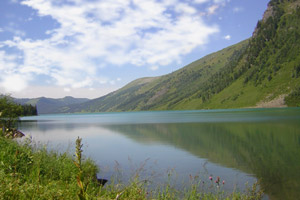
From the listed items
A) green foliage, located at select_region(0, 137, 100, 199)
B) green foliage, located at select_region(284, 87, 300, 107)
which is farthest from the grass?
green foliage, located at select_region(284, 87, 300, 107)

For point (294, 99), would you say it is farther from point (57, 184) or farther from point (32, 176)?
point (32, 176)

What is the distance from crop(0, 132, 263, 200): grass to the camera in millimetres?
6245

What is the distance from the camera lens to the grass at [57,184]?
6245 millimetres

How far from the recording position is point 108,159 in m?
26.9

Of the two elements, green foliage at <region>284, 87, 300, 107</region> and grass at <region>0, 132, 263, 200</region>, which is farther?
green foliage at <region>284, 87, 300, 107</region>

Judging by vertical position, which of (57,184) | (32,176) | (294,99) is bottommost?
(57,184)

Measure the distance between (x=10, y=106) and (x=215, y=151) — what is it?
38397 millimetres

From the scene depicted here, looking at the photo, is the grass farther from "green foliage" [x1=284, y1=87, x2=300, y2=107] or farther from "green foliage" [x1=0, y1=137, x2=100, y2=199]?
"green foliage" [x1=284, y1=87, x2=300, y2=107]

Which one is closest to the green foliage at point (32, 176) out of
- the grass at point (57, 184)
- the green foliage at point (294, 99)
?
the grass at point (57, 184)

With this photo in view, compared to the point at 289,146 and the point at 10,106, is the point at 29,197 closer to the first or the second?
the point at 289,146

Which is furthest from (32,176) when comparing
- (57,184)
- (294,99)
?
(294,99)

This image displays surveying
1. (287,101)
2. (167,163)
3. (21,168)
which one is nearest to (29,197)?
(21,168)

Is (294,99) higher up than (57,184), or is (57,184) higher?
(294,99)

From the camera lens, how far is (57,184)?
9516 millimetres
